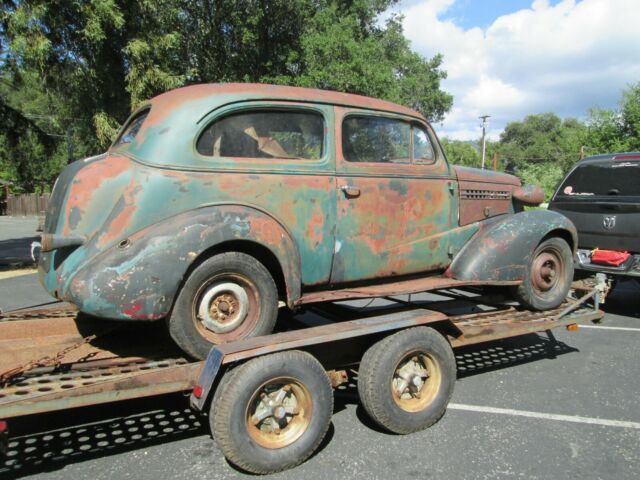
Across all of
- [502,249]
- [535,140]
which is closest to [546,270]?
[502,249]

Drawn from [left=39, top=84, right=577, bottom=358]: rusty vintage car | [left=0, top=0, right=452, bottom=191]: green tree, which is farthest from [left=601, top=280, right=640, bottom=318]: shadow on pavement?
[left=0, top=0, right=452, bottom=191]: green tree

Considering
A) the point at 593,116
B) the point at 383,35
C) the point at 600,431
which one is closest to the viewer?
the point at 600,431

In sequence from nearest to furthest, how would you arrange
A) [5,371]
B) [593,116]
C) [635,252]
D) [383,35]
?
1. [5,371]
2. [635,252]
3. [593,116]
4. [383,35]

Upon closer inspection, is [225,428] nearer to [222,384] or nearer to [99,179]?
[222,384]

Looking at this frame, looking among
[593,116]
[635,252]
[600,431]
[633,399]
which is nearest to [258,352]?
[600,431]

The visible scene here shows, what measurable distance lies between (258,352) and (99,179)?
1455 millimetres

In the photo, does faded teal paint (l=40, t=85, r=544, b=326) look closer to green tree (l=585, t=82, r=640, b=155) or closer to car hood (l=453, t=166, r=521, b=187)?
car hood (l=453, t=166, r=521, b=187)

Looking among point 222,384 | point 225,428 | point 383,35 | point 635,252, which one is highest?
point 383,35

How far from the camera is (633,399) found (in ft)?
13.4

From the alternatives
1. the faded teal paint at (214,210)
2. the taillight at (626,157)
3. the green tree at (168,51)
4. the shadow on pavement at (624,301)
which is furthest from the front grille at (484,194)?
the green tree at (168,51)

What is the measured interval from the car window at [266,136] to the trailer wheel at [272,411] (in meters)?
1.36

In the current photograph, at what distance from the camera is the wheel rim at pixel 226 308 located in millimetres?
3082

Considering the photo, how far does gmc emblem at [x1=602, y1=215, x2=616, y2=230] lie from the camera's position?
618cm

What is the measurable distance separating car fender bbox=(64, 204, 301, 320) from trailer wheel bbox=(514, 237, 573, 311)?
292 centimetres
